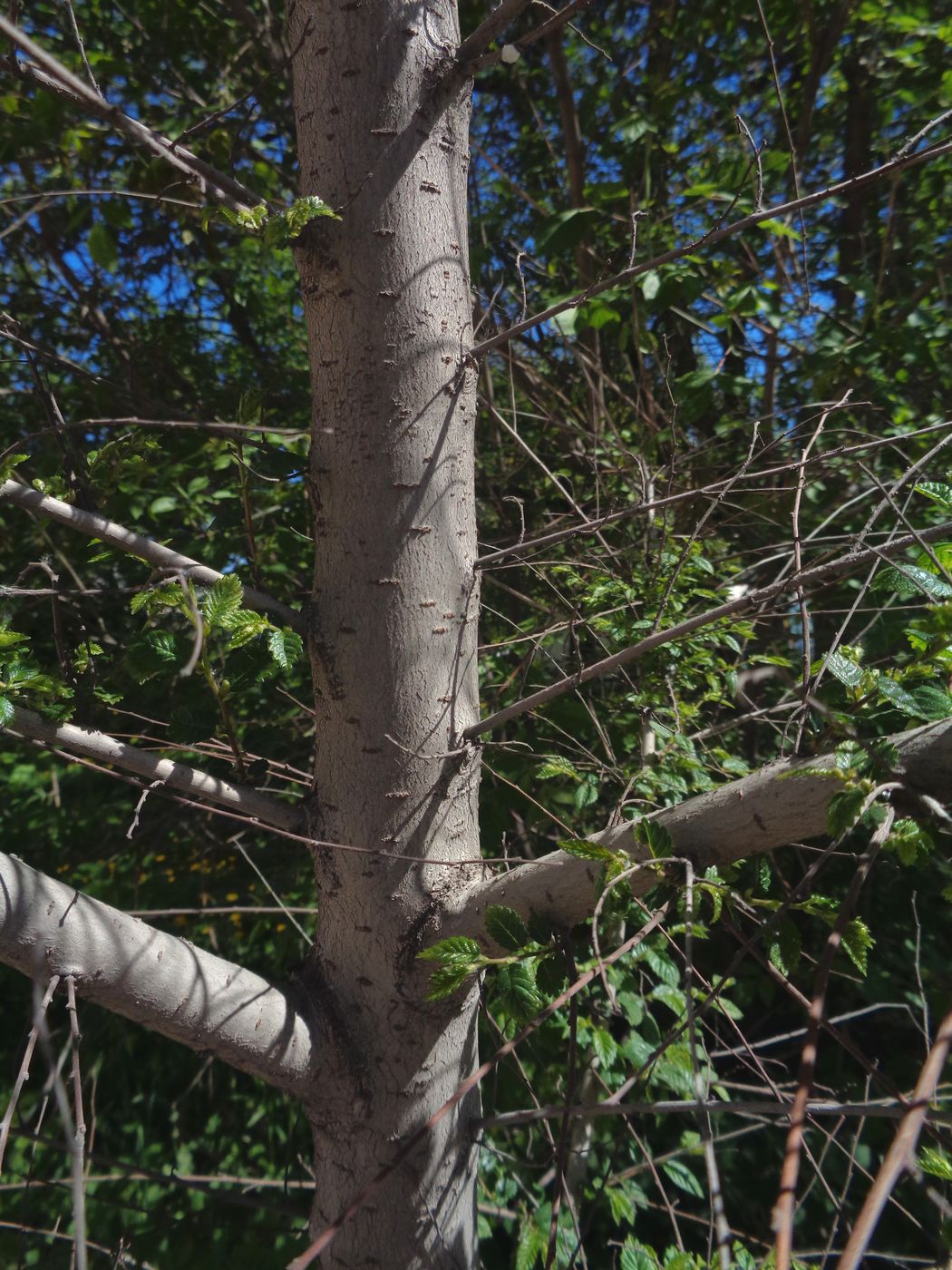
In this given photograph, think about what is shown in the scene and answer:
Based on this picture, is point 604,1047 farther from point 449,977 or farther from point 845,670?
point 845,670

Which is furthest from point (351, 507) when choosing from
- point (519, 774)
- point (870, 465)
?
point (870, 465)

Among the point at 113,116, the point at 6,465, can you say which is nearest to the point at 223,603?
the point at 6,465

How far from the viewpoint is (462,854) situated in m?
1.30

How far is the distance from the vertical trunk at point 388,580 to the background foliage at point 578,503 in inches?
13.8

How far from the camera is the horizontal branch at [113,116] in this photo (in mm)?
924

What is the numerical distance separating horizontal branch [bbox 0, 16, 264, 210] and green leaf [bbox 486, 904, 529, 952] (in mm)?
938

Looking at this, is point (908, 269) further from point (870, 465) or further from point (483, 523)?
point (483, 523)

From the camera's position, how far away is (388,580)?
122cm

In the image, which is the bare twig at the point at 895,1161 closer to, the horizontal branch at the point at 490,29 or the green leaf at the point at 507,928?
the green leaf at the point at 507,928

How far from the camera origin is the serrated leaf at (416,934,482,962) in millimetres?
1130

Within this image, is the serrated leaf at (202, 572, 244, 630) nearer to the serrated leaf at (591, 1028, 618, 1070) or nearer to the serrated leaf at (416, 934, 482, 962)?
the serrated leaf at (416, 934, 482, 962)

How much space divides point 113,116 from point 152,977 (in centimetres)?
101

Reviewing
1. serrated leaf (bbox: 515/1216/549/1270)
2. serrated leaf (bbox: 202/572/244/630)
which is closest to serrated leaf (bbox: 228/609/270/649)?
serrated leaf (bbox: 202/572/244/630)

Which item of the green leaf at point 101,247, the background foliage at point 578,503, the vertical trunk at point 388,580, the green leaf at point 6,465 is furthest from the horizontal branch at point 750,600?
the green leaf at point 101,247
